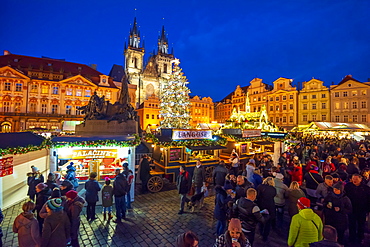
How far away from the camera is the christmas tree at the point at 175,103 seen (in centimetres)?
2005

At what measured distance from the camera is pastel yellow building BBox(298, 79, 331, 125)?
43344 millimetres

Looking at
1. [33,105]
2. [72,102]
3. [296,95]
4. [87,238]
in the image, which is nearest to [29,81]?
[33,105]

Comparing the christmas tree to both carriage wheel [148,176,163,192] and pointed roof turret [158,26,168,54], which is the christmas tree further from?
pointed roof turret [158,26,168,54]

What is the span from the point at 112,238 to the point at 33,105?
42.1m

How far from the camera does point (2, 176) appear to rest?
7.08 m

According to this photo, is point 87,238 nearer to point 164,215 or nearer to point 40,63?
point 164,215

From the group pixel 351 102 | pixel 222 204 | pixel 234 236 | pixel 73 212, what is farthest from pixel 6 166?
pixel 351 102

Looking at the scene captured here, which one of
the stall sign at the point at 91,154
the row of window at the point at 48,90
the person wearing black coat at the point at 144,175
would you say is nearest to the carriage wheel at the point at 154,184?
the person wearing black coat at the point at 144,175

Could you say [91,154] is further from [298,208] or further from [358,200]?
[358,200]

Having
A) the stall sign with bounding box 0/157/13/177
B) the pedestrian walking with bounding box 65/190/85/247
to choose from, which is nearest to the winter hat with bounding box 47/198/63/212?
the pedestrian walking with bounding box 65/190/85/247

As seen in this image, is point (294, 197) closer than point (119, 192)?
Yes

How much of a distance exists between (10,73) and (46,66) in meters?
6.12

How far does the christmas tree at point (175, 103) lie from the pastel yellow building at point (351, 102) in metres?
39.5

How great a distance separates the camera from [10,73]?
3472 centimetres
